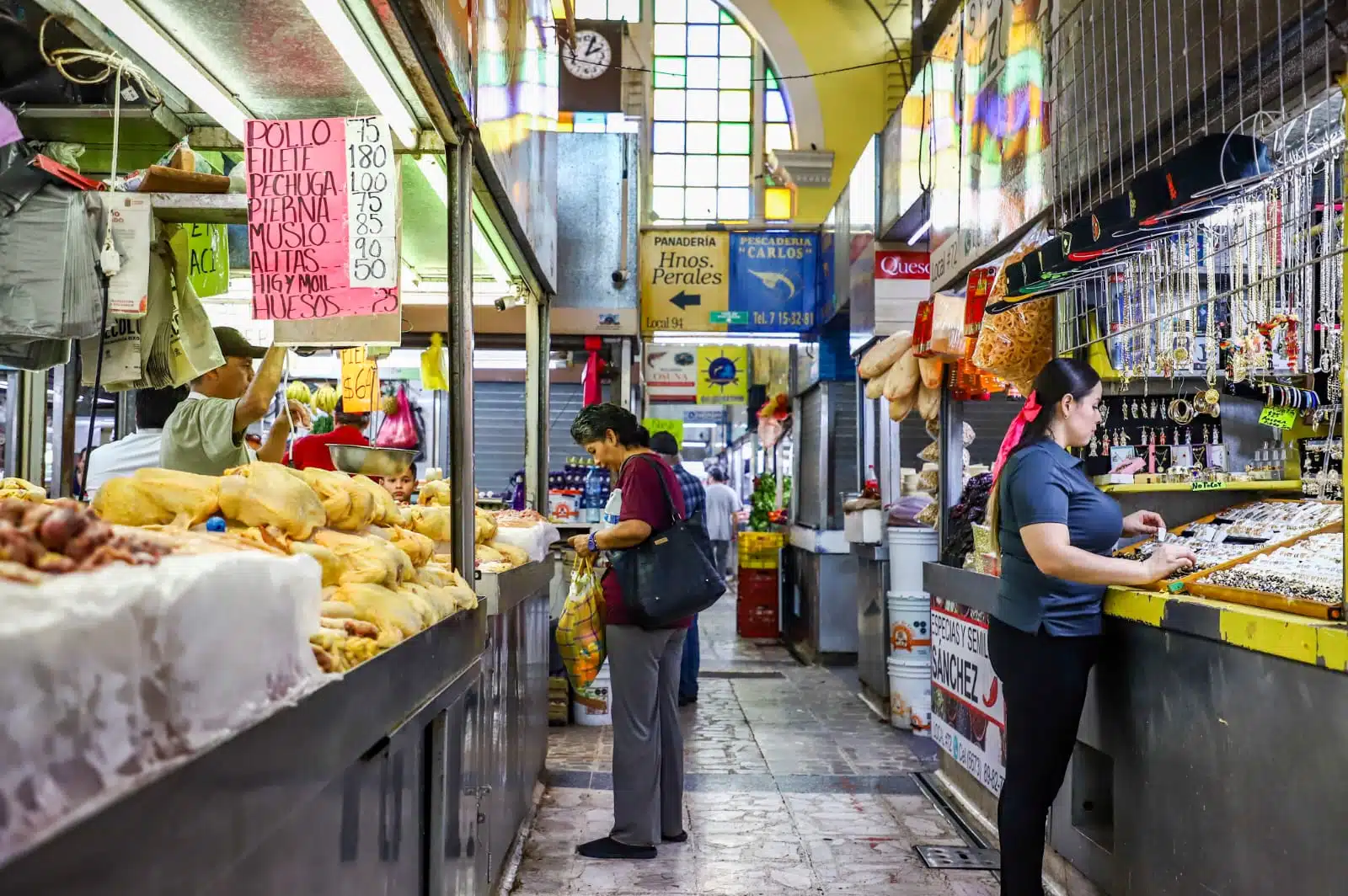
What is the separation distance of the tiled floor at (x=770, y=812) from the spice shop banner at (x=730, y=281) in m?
3.73

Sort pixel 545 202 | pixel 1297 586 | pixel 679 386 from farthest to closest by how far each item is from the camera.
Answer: pixel 679 386
pixel 545 202
pixel 1297 586

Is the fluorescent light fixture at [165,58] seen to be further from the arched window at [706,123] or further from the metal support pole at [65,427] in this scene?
the arched window at [706,123]

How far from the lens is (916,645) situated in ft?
22.8

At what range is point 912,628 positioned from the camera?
6.93m

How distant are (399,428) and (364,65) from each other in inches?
182

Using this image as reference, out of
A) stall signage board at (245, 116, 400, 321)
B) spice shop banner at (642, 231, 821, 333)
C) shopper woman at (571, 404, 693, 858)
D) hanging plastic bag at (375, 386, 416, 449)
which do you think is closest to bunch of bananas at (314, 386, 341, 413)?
hanging plastic bag at (375, 386, 416, 449)

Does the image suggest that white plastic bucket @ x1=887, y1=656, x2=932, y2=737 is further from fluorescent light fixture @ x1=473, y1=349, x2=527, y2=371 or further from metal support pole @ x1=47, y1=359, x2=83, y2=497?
metal support pole @ x1=47, y1=359, x2=83, y2=497

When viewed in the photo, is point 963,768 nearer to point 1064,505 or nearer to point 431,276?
point 1064,505

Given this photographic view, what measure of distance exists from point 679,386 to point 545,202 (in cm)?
659

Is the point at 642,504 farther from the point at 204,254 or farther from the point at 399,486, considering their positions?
the point at 204,254

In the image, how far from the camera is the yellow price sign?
242 inches

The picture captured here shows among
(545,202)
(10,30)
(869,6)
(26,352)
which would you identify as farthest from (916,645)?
(869,6)

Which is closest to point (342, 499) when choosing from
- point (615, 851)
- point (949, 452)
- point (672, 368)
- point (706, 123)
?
point (615, 851)

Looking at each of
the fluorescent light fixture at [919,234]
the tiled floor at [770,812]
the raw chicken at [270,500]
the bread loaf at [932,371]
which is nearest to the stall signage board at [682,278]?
the fluorescent light fixture at [919,234]
